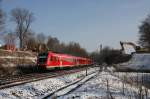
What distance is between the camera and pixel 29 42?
103 m

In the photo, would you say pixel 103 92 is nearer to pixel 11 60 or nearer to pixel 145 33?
pixel 11 60

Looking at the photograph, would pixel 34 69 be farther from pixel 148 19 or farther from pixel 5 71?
pixel 148 19

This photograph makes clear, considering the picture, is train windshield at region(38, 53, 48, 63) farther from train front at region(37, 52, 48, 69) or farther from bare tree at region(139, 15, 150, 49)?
bare tree at region(139, 15, 150, 49)

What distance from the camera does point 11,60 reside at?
5234 cm

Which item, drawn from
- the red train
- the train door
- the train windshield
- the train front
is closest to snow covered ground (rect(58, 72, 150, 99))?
the train front

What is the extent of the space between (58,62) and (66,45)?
13785 cm

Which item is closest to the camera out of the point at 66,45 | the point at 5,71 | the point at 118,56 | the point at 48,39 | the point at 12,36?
the point at 5,71

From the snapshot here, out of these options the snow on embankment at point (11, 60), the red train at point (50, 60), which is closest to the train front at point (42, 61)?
the red train at point (50, 60)

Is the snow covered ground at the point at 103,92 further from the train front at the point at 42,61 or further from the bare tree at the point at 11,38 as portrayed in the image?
the bare tree at the point at 11,38

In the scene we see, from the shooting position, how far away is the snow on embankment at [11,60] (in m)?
44.5

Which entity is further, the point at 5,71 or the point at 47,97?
the point at 5,71

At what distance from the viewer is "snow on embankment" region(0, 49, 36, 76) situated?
146 ft

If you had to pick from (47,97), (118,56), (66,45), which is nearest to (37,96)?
(47,97)

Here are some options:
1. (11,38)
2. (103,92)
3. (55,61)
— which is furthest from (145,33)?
(103,92)
